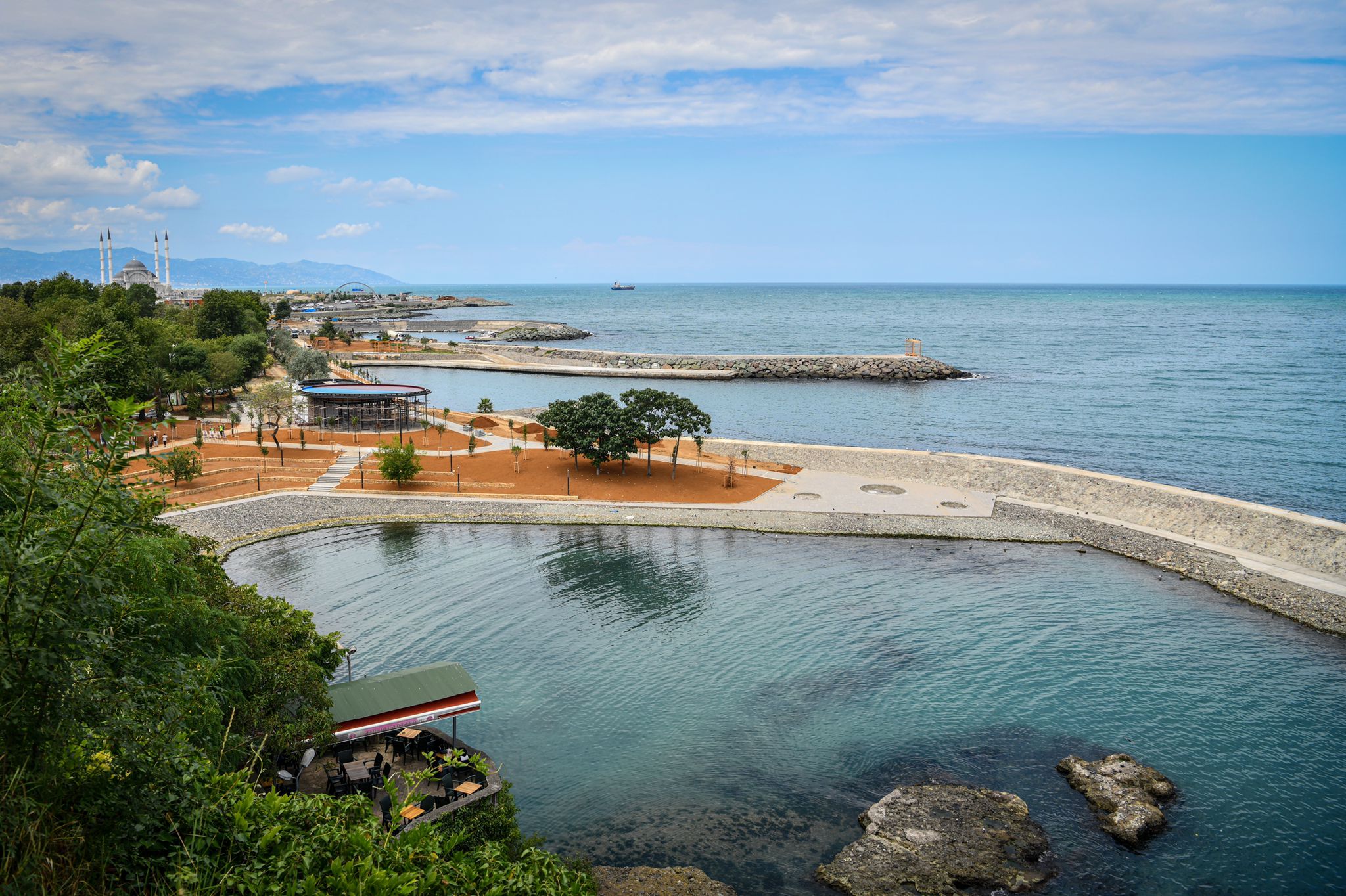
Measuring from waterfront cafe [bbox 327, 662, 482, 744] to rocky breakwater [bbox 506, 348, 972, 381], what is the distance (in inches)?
4242

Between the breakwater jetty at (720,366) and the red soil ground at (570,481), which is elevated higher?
the breakwater jetty at (720,366)

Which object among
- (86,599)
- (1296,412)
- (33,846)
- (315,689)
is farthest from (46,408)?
(1296,412)

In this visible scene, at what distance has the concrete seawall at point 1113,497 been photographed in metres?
43.0

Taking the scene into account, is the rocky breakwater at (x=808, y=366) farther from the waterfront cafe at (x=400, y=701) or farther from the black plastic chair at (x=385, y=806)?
the black plastic chair at (x=385, y=806)

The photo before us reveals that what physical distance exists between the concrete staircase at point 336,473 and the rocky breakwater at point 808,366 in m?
75.3

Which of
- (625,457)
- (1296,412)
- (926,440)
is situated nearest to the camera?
(625,457)

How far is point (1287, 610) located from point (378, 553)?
140 feet

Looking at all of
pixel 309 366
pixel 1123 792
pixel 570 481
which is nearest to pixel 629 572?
pixel 570 481

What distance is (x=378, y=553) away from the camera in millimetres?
44406

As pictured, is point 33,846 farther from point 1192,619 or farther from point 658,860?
point 1192,619

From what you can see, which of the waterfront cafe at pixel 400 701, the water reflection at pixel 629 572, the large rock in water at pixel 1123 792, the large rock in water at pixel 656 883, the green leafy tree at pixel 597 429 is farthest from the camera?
the green leafy tree at pixel 597 429

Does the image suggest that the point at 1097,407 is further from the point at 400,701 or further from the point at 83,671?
the point at 83,671

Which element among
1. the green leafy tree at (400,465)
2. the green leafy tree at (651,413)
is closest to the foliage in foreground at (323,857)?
the green leafy tree at (400,465)

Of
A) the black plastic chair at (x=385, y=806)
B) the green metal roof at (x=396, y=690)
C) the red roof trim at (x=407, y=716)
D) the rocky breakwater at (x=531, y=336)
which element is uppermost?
the rocky breakwater at (x=531, y=336)
